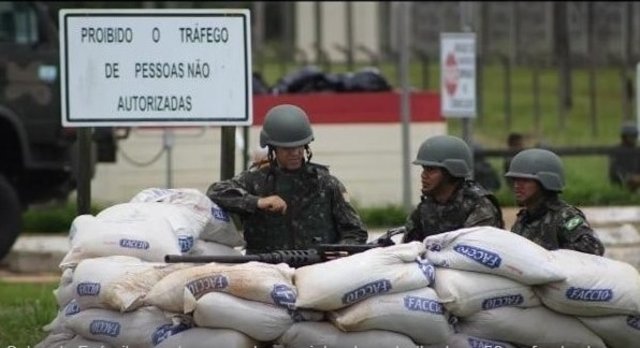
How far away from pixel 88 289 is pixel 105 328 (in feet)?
0.70

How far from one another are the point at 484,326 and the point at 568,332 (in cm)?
43

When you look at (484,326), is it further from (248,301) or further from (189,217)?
(189,217)

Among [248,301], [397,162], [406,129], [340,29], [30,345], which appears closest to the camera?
[248,301]

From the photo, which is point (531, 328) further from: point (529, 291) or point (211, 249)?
point (211, 249)

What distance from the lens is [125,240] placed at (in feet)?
29.1

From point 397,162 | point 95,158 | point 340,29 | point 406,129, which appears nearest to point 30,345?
point 95,158

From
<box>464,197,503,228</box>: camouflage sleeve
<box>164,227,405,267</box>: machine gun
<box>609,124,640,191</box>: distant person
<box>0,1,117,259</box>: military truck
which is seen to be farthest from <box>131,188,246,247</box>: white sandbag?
<box>609,124,640,191</box>: distant person

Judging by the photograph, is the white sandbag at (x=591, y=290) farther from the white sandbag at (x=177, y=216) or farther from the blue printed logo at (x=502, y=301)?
the white sandbag at (x=177, y=216)

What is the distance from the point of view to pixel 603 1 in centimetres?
3316

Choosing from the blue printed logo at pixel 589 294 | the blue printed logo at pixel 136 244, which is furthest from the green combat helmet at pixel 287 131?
the blue printed logo at pixel 589 294

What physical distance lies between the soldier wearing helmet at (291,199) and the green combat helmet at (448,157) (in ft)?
2.07

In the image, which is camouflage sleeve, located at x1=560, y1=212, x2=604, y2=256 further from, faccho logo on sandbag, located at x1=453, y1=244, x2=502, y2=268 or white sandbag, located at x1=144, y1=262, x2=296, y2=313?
white sandbag, located at x1=144, y1=262, x2=296, y2=313

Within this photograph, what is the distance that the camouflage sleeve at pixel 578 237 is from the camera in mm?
8664

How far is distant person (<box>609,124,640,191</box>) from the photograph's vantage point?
851 inches
